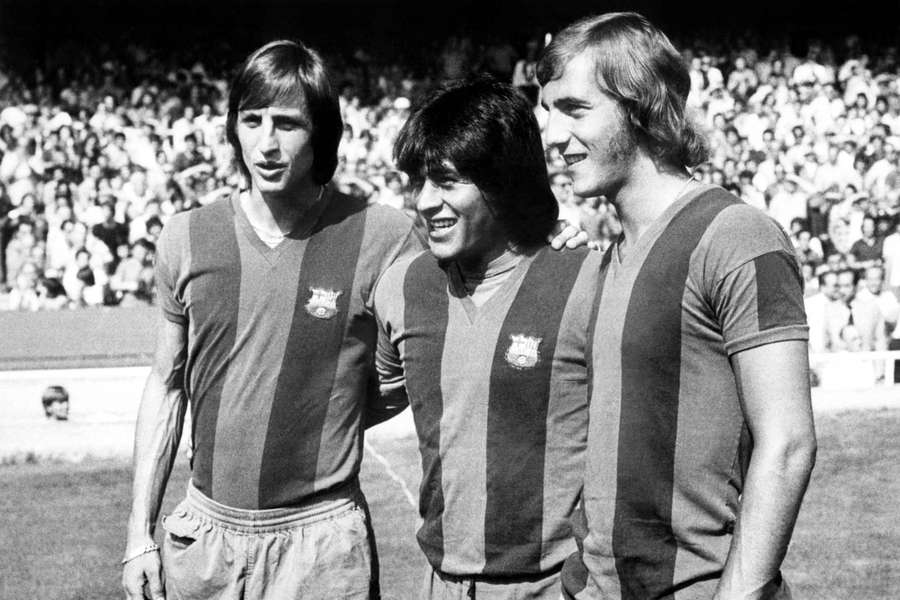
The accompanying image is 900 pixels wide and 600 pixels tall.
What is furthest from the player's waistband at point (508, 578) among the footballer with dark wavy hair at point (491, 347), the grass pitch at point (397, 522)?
the grass pitch at point (397, 522)

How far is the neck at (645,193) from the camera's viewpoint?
87.4 inches

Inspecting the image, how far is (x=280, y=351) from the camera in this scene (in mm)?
2947

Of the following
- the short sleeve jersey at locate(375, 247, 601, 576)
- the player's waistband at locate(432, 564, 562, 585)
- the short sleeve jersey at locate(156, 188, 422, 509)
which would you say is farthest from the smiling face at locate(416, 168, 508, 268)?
the player's waistband at locate(432, 564, 562, 585)

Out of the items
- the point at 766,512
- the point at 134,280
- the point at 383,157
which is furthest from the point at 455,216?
the point at 383,157

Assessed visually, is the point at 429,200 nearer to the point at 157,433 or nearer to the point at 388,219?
the point at 388,219

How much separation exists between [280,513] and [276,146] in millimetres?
869

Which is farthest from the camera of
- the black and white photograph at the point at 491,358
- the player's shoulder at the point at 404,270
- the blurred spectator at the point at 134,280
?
the blurred spectator at the point at 134,280

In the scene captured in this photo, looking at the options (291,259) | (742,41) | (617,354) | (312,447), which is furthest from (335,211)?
(742,41)

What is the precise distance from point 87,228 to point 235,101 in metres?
10.2

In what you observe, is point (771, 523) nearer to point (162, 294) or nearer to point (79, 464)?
point (162, 294)

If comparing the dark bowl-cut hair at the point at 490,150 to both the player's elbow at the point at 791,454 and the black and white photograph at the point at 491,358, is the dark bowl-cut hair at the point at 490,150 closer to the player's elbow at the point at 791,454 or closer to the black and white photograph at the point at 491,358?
the black and white photograph at the point at 491,358

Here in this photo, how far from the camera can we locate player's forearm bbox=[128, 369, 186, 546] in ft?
10.2

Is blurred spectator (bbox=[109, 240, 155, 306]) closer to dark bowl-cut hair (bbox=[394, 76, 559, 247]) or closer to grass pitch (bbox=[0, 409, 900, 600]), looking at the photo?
grass pitch (bbox=[0, 409, 900, 600])

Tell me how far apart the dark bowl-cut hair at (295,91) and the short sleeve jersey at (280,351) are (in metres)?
0.19
